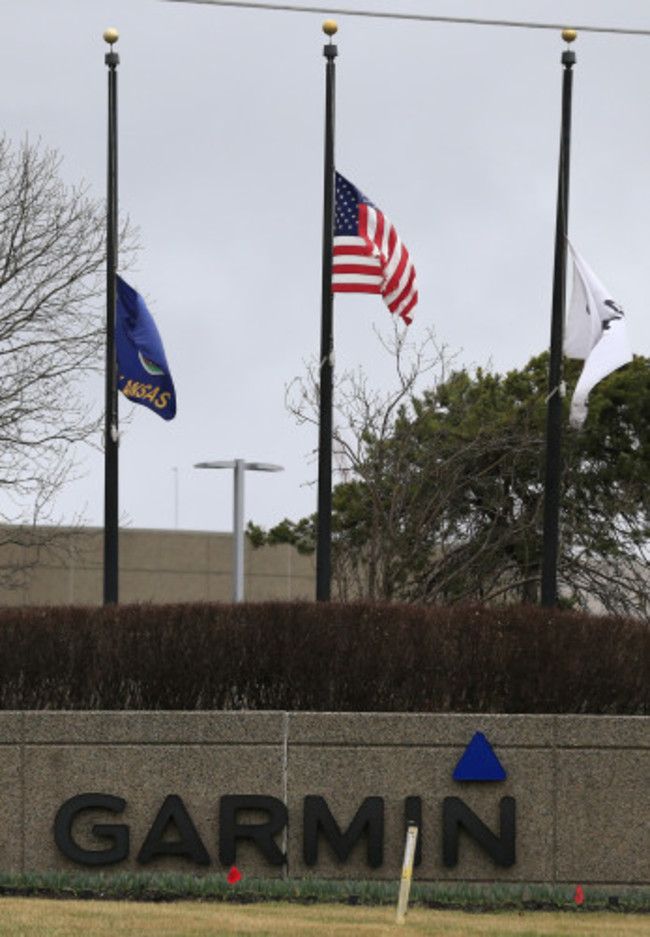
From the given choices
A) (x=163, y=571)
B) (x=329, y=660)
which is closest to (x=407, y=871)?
(x=329, y=660)

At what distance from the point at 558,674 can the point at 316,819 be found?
7.81 ft

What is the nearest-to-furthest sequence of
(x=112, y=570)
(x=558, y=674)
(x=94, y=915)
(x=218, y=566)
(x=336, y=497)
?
(x=94, y=915) → (x=558, y=674) → (x=112, y=570) → (x=336, y=497) → (x=218, y=566)

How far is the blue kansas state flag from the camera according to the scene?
2141cm

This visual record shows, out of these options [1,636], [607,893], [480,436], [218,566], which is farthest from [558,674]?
[218,566]

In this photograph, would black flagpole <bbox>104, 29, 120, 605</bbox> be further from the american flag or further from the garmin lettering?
the garmin lettering

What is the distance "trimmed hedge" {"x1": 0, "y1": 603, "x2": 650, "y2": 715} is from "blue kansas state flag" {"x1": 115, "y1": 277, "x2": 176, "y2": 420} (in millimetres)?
5700

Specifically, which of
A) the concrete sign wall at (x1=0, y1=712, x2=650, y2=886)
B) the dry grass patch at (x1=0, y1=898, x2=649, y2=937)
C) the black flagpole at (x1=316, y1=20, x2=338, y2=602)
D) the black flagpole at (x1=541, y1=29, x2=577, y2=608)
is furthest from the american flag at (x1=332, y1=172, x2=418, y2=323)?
the dry grass patch at (x1=0, y1=898, x2=649, y2=937)

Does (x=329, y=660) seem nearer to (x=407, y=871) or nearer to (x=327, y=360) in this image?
(x=407, y=871)

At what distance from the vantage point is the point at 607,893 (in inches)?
584

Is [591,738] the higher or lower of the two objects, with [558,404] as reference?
lower

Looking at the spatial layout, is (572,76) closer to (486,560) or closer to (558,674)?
(558,674)

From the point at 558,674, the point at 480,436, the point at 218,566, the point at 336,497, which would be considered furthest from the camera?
the point at 218,566

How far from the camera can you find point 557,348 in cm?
2148

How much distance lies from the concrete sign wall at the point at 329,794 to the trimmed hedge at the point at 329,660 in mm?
671
